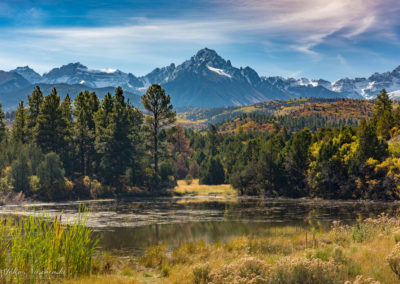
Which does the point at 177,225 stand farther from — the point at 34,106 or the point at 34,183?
the point at 34,106

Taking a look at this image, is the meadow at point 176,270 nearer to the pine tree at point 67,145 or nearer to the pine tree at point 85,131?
the pine tree at point 67,145

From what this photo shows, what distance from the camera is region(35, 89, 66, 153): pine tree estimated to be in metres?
81.0

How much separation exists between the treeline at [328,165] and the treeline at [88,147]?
804 inches

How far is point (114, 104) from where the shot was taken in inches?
3430

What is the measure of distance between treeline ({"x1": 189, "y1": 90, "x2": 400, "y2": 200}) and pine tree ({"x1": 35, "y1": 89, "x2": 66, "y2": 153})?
38.8m

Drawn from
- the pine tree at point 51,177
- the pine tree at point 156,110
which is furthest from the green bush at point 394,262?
the pine tree at point 156,110

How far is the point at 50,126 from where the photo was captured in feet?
268

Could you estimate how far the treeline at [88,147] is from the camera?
242 feet

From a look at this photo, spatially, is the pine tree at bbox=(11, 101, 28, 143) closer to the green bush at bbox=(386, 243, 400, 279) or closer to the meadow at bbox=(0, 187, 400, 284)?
the meadow at bbox=(0, 187, 400, 284)

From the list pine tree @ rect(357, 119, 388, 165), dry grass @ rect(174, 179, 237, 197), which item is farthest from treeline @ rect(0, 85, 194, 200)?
pine tree @ rect(357, 119, 388, 165)

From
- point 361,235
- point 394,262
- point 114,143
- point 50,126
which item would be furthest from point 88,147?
point 394,262

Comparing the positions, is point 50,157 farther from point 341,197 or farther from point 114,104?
point 341,197

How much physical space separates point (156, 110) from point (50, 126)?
2300cm

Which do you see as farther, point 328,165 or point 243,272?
point 328,165
